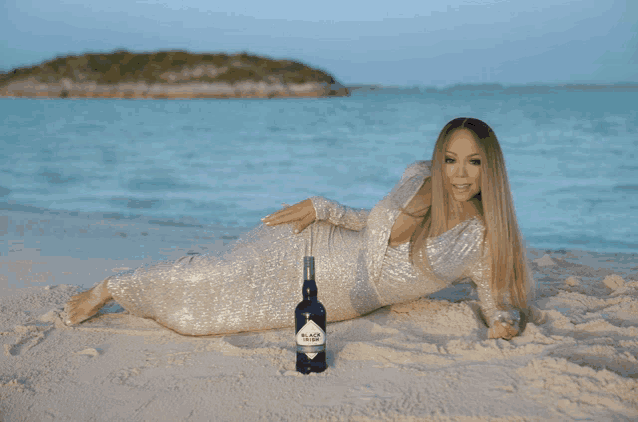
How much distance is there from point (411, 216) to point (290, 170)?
41.7 ft

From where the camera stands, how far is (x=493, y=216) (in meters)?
3.28

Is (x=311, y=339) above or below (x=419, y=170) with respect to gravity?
below

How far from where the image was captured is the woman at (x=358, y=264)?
11.0ft

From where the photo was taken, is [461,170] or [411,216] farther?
[411,216]

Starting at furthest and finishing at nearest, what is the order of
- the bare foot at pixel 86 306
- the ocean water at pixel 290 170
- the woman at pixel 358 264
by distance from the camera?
1. the ocean water at pixel 290 170
2. the bare foot at pixel 86 306
3. the woman at pixel 358 264

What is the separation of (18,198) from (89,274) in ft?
24.4

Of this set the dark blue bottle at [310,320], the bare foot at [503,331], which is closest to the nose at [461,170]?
the bare foot at [503,331]

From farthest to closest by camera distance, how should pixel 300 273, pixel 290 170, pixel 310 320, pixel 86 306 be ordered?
pixel 290 170 < pixel 86 306 < pixel 300 273 < pixel 310 320

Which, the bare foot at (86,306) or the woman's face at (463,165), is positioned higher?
the woman's face at (463,165)

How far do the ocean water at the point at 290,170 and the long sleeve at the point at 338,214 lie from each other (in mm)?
4783

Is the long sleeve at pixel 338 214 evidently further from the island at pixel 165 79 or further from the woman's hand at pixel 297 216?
the island at pixel 165 79

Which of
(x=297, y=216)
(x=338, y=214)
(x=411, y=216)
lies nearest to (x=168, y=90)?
(x=297, y=216)

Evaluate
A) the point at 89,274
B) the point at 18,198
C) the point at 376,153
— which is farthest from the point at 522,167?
the point at 89,274

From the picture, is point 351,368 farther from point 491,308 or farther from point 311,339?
point 491,308
